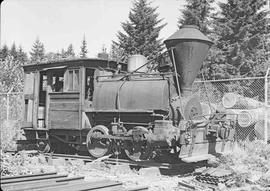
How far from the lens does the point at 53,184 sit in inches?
236

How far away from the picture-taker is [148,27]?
26109 mm

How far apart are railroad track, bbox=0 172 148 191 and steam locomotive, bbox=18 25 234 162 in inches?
91.8

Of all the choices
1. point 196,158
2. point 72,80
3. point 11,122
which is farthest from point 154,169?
point 11,122

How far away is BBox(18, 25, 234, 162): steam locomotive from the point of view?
8625 mm

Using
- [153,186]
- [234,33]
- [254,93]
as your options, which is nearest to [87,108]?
[153,186]

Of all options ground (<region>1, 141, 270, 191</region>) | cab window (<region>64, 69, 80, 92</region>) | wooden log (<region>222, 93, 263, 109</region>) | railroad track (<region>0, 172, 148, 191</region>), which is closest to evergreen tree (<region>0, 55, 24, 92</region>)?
cab window (<region>64, 69, 80, 92</region>)

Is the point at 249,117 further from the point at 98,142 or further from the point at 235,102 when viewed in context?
the point at 98,142

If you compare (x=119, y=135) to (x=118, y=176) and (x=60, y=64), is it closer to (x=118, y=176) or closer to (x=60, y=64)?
(x=118, y=176)

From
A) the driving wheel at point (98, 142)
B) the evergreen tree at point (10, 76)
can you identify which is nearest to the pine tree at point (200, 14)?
the evergreen tree at point (10, 76)

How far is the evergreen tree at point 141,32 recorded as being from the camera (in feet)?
82.9

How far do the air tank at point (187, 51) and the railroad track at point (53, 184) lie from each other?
3652mm

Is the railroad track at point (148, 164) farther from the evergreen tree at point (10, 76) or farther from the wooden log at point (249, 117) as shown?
the evergreen tree at point (10, 76)

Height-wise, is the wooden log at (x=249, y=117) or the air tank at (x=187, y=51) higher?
the air tank at (x=187, y=51)

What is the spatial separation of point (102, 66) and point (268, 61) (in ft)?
37.8
